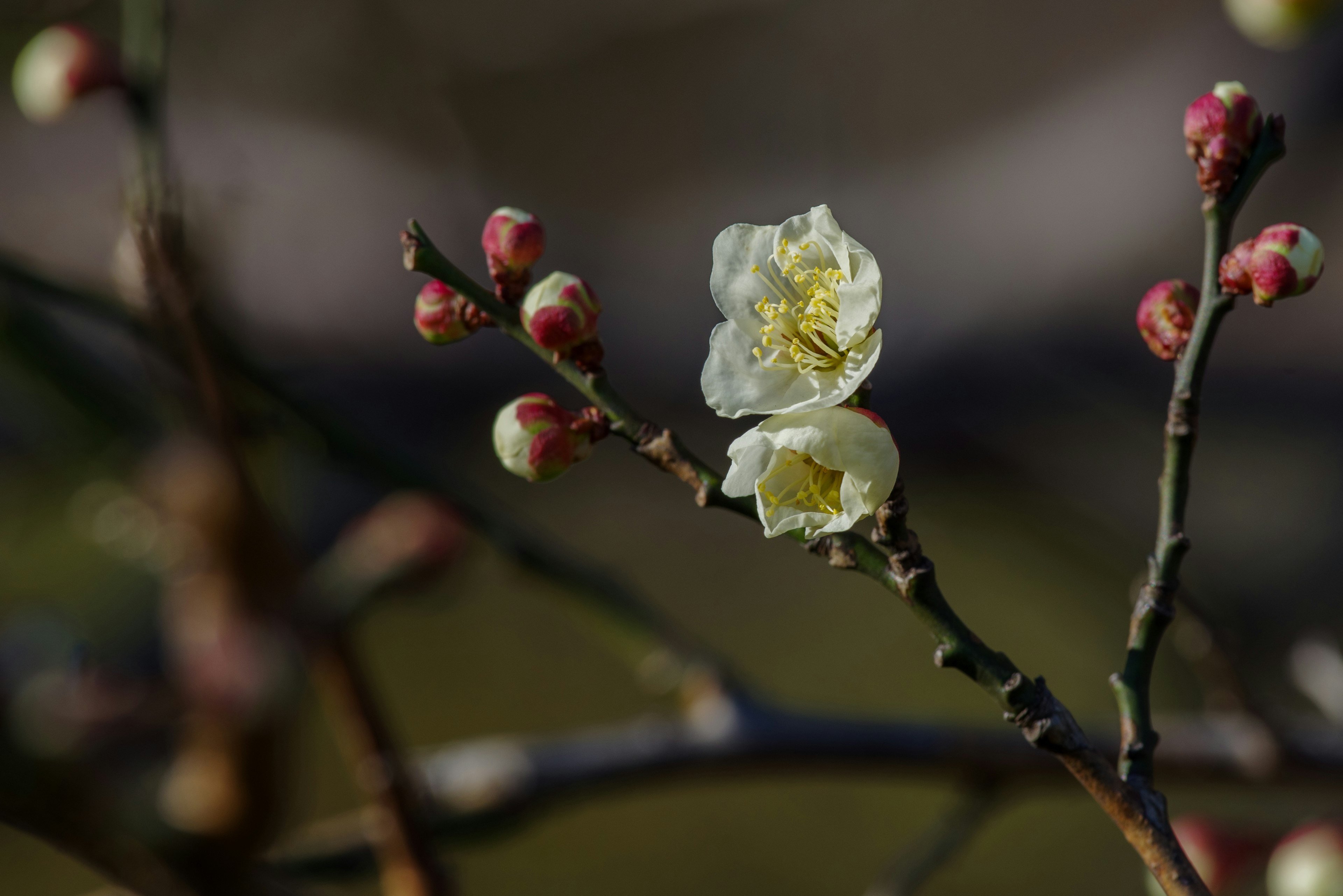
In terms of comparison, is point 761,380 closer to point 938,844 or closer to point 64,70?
point 938,844

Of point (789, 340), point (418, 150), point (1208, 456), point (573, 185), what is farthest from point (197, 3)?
point (789, 340)

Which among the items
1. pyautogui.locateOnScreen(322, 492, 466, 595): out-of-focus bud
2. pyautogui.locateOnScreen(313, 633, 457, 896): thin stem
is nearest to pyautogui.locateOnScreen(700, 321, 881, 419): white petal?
pyautogui.locateOnScreen(313, 633, 457, 896): thin stem

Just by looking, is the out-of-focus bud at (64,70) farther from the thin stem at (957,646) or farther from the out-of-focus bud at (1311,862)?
the out-of-focus bud at (1311,862)

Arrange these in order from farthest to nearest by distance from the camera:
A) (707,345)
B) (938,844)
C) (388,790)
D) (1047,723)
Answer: (707,345), (938,844), (388,790), (1047,723)

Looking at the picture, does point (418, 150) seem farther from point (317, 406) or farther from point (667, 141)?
point (317, 406)

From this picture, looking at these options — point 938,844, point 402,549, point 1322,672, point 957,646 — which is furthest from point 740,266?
point 1322,672

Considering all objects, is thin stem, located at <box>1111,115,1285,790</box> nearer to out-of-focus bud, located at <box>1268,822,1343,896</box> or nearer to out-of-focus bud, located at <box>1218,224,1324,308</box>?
out-of-focus bud, located at <box>1218,224,1324,308</box>

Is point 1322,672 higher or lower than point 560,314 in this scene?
lower
